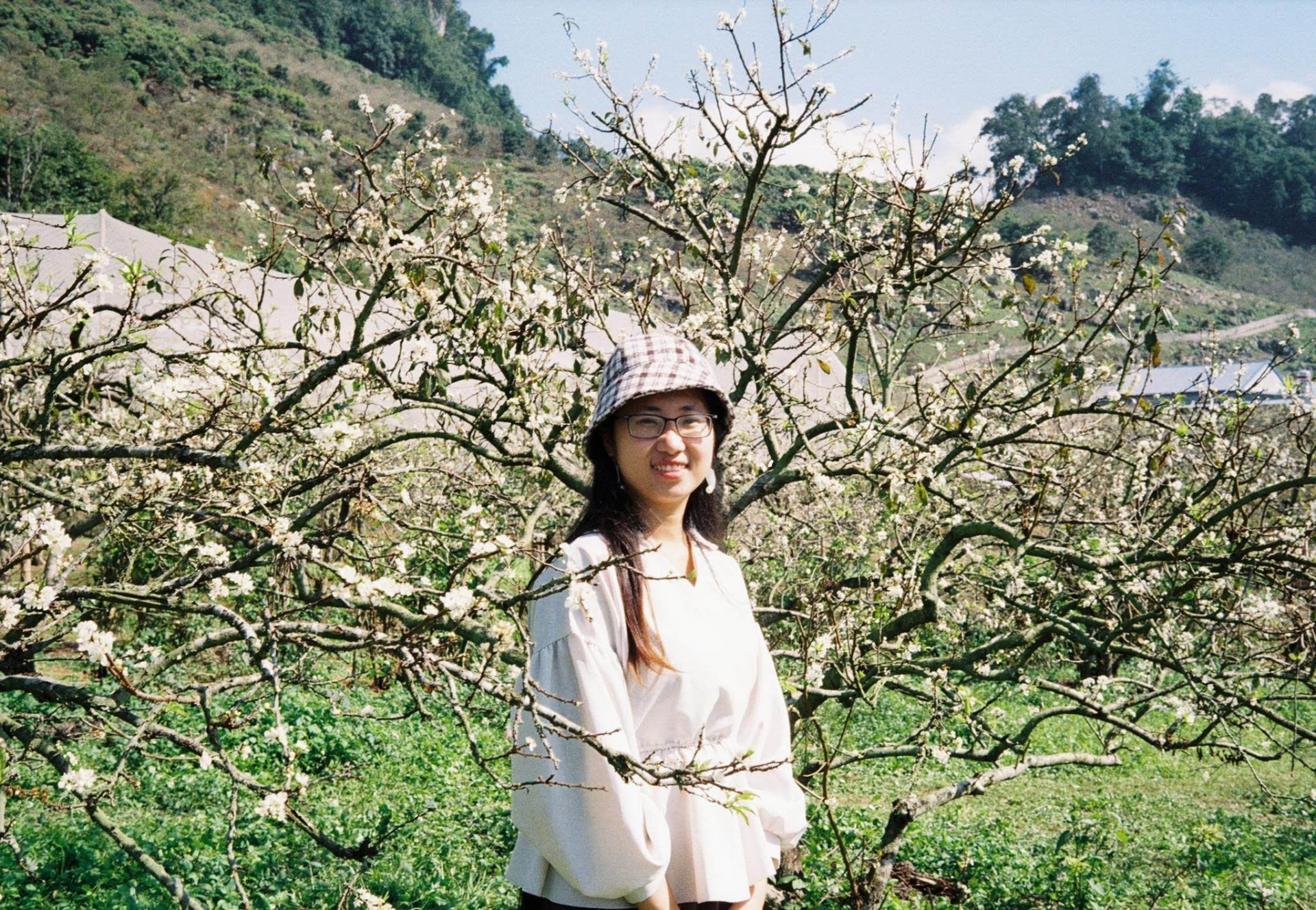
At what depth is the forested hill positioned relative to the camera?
26.4 m

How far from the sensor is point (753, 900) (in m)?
1.92

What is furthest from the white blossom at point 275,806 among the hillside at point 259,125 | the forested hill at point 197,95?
the forested hill at point 197,95

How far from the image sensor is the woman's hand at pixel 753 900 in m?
1.88

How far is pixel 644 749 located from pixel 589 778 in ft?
0.53

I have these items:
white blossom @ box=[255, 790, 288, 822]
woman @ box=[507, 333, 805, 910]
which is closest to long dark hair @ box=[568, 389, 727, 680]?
woman @ box=[507, 333, 805, 910]

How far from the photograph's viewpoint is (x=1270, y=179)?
57.7 meters

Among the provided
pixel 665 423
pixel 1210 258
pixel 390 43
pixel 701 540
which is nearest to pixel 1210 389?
pixel 701 540

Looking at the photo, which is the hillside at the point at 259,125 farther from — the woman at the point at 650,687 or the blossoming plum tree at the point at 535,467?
the woman at the point at 650,687

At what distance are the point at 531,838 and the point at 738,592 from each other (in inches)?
25.8

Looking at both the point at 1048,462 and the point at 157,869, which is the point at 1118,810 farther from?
the point at 157,869

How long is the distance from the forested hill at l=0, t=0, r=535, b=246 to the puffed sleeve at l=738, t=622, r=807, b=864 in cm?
1672

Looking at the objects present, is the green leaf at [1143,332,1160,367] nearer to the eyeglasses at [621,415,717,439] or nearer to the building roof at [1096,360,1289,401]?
the building roof at [1096,360,1289,401]

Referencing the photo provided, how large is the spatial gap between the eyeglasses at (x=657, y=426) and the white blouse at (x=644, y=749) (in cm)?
22

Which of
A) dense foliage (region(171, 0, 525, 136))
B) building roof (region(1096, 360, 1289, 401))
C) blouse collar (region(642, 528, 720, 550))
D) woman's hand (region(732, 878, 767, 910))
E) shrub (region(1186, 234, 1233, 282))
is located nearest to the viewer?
woman's hand (region(732, 878, 767, 910))
